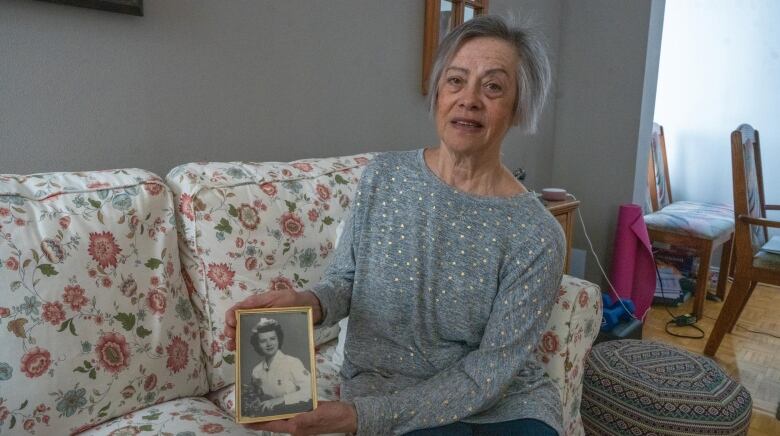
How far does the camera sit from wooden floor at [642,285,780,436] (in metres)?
2.01

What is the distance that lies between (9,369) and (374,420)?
24.1 inches

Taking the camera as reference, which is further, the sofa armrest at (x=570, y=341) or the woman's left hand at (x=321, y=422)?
the sofa armrest at (x=570, y=341)

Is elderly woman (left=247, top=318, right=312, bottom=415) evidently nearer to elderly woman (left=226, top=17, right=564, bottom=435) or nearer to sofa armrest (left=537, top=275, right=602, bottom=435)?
elderly woman (left=226, top=17, right=564, bottom=435)

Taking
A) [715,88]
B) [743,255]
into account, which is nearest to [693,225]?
[743,255]

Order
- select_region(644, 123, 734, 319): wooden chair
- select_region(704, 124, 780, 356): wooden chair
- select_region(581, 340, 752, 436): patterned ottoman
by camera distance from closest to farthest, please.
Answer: select_region(581, 340, 752, 436): patterned ottoman
select_region(704, 124, 780, 356): wooden chair
select_region(644, 123, 734, 319): wooden chair

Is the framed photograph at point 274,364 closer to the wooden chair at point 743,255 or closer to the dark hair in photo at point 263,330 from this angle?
the dark hair in photo at point 263,330

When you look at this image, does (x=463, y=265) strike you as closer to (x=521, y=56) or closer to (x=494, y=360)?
(x=494, y=360)

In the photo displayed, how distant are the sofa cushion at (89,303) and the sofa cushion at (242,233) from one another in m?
0.04

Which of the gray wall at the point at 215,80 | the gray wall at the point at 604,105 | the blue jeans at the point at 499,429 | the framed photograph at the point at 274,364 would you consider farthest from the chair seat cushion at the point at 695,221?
the framed photograph at the point at 274,364

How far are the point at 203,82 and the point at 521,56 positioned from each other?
0.86m

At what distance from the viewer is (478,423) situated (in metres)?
1.00

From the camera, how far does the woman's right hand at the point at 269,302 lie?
0.84 m

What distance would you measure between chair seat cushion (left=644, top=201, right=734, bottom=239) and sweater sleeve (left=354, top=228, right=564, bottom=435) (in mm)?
2176

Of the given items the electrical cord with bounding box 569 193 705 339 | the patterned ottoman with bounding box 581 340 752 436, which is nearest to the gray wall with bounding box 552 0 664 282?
the electrical cord with bounding box 569 193 705 339
